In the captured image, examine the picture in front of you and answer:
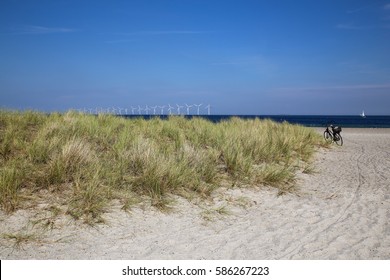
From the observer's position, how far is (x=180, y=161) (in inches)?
311

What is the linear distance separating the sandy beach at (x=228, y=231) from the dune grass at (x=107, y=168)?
352 mm

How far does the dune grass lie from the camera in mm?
6043

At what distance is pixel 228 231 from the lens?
5.68 metres

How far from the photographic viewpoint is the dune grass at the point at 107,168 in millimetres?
6043

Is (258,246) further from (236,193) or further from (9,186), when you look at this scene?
(9,186)

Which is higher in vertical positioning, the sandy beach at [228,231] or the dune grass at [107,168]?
the dune grass at [107,168]

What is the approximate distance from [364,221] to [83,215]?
477 centimetres

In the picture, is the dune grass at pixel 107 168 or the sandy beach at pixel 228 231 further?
the dune grass at pixel 107 168

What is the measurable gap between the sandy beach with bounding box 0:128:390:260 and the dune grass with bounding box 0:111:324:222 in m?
0.35

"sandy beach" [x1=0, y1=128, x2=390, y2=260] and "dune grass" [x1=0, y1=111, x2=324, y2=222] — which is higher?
"dune grass" [x1=0, y1=111, x2=324, y2=222]

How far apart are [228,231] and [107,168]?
287 cm

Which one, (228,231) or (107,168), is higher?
(107,168)

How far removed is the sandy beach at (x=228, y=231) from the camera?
4.88 m
